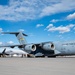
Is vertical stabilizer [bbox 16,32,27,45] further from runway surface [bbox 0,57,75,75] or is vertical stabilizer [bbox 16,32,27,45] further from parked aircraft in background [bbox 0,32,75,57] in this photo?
runway surface [bbox 0,57,75,75]

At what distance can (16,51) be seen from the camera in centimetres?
4600

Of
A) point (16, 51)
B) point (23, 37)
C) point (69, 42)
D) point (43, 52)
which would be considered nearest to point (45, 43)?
point (43, 52)

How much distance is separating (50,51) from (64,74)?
24722mm

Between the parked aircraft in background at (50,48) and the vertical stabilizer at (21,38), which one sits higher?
the vertical stabilizer at (21,38)

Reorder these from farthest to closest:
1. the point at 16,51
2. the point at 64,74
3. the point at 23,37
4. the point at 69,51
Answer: the point at 16,51, the point at 23,37, the point at 69,51, the point at 64,74

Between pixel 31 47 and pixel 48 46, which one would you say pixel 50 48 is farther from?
pixel 31 47

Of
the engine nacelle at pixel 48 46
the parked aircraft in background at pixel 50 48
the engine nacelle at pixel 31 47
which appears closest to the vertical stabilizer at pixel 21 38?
the parked aircraft in background at pixel 50 48

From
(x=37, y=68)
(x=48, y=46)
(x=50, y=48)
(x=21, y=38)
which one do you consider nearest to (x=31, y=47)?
(x=48, y=46)

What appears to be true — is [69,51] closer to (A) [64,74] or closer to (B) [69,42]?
(B) [69,42]

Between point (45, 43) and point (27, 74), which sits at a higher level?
point (45, 43)

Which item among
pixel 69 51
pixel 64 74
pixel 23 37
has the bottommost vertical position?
pixel 64 74

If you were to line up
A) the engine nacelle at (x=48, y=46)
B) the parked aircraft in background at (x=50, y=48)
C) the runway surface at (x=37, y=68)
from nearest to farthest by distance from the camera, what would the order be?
the runway surface at (x=37, y=68)
the parked aircraft in background at (x=50, y=48)
the engine nacelle at (x=48, y=46)

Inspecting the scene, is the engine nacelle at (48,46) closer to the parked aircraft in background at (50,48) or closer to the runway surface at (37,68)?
the parked aircraft in background at (50,48)

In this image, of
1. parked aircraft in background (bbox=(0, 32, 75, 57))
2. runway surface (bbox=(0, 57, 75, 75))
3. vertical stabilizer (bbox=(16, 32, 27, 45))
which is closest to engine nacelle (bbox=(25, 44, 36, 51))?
parked aircraft in background (bbox=(0, 32, 75, 57))
